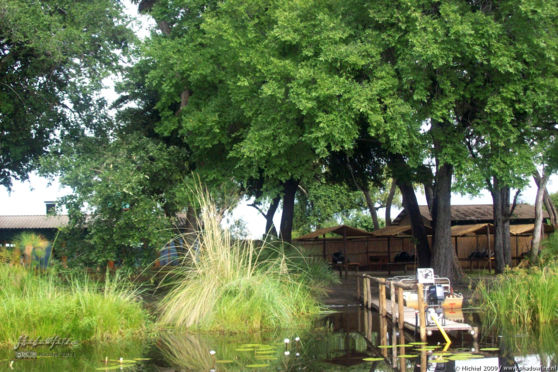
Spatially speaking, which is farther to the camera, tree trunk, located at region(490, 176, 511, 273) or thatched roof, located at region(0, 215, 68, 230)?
thatched roof, located at region(0, 215, 68, 230)

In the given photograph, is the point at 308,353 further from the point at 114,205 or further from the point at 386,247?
the point at 386,247

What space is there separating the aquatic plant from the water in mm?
995

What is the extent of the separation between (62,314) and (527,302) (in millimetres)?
8388

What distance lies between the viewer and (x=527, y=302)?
1135cm

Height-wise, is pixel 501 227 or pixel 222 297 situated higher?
pixel 501 227

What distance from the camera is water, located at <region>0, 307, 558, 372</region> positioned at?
25.4ft

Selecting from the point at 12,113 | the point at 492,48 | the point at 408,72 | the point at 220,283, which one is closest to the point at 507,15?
the point at 492,48

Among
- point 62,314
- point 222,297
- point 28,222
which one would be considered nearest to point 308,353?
point 222,297

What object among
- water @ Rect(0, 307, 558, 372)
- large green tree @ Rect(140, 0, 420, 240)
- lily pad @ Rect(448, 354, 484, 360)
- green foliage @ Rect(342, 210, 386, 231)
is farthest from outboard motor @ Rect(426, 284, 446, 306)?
green foliage @ Rect(342, 210, 386, 231)

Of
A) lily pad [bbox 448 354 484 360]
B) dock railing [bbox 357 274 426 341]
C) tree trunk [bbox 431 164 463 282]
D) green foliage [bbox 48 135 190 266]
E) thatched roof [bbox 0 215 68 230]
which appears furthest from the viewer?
thatched roof [bbox 0 215 68 230]

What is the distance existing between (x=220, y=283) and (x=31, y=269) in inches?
154

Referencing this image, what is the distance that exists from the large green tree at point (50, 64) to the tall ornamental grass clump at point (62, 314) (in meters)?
7.50

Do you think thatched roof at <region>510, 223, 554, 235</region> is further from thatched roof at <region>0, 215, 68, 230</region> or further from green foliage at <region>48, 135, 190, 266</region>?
thatched roof at <region>0, 215, 68, 230</region>

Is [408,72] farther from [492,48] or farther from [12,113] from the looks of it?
[12,113]
